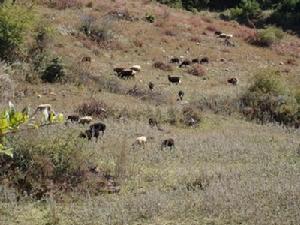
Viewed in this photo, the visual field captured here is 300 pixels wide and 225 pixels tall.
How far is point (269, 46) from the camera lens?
28.2m

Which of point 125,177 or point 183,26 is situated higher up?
point 125,177

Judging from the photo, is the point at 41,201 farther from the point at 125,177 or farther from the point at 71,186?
the point at 125,177

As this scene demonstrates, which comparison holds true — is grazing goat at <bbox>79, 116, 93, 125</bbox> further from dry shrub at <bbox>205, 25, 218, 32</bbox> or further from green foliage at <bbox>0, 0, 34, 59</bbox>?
dry shrub at <bbox>205, 25, 218, 32</bbox>

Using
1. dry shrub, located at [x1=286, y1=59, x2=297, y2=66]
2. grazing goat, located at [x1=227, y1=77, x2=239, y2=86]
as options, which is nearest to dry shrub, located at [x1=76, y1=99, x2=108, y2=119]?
grazing goat, located at [x1=227, y1=77, x2=239, y2=86]

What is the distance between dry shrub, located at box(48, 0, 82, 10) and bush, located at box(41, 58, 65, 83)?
9211mm

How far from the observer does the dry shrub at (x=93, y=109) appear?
1477 centimetres

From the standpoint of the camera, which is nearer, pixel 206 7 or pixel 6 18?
pixel 6 18

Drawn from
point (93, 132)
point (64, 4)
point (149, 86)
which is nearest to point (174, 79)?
point (149, 86)

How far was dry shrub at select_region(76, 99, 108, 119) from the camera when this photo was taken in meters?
14.8

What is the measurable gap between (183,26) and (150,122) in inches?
562

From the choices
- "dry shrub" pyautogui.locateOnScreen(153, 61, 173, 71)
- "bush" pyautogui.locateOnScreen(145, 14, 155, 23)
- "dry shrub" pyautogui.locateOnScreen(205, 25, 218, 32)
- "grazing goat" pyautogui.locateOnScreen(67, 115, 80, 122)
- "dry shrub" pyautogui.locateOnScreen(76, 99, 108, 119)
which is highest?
"grazing goat" pyautogui.locateOnScreen(67, 115, 80, 122)

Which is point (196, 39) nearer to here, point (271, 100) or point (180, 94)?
point (180, 94)

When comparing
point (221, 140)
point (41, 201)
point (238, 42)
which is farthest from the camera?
point (238, 42)

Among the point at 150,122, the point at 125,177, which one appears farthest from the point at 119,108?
the point at 125,177
